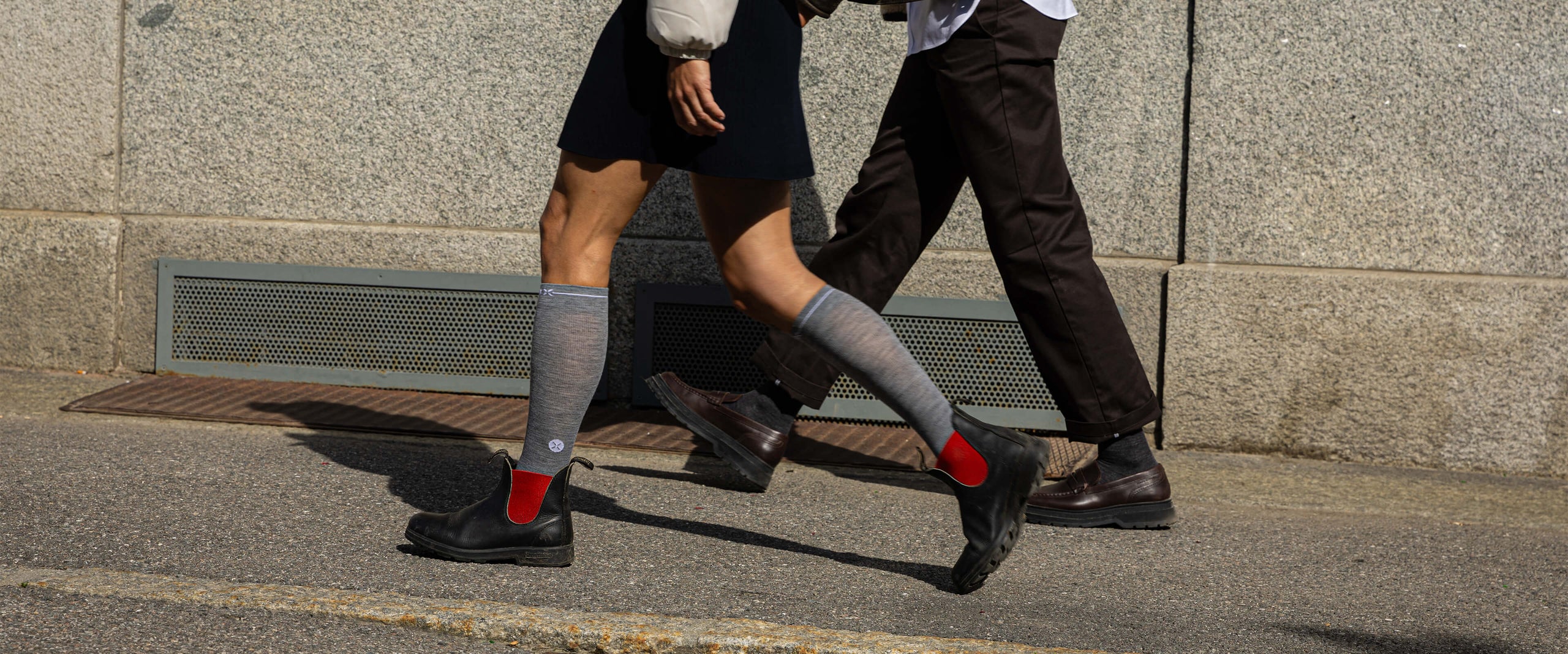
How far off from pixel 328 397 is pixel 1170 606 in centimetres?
280

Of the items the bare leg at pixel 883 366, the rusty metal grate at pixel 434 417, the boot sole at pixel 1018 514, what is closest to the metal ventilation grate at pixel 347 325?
the rusty metal grate at pixel 434 417

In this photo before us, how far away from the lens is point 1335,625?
252 centimetres

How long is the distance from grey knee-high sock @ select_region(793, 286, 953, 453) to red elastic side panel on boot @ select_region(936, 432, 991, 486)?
0.6 inches

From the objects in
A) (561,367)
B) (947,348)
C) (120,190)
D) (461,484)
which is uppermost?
(561,367)

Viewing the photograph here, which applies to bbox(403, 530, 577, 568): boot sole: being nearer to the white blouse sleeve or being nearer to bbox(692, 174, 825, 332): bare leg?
bbox(692, 174, 825, 332): bare leg

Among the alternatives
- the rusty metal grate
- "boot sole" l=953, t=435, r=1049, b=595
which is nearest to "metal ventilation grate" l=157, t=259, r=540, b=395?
the rusty metal grate

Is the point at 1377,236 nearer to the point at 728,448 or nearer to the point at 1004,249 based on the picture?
the point at 1004,249

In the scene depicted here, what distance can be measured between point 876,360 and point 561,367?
0.59 metres

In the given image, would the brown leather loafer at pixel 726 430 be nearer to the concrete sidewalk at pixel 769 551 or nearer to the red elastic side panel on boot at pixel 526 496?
the concrete sidewalk at pixel 769 551

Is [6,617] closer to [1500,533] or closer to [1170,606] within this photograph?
[1170,606]

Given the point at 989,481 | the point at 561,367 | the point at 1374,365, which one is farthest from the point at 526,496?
the point at 1374,365

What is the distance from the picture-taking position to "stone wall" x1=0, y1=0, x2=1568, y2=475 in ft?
12.9

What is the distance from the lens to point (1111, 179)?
13.7ft

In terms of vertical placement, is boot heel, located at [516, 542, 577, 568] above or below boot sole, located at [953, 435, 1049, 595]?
below
